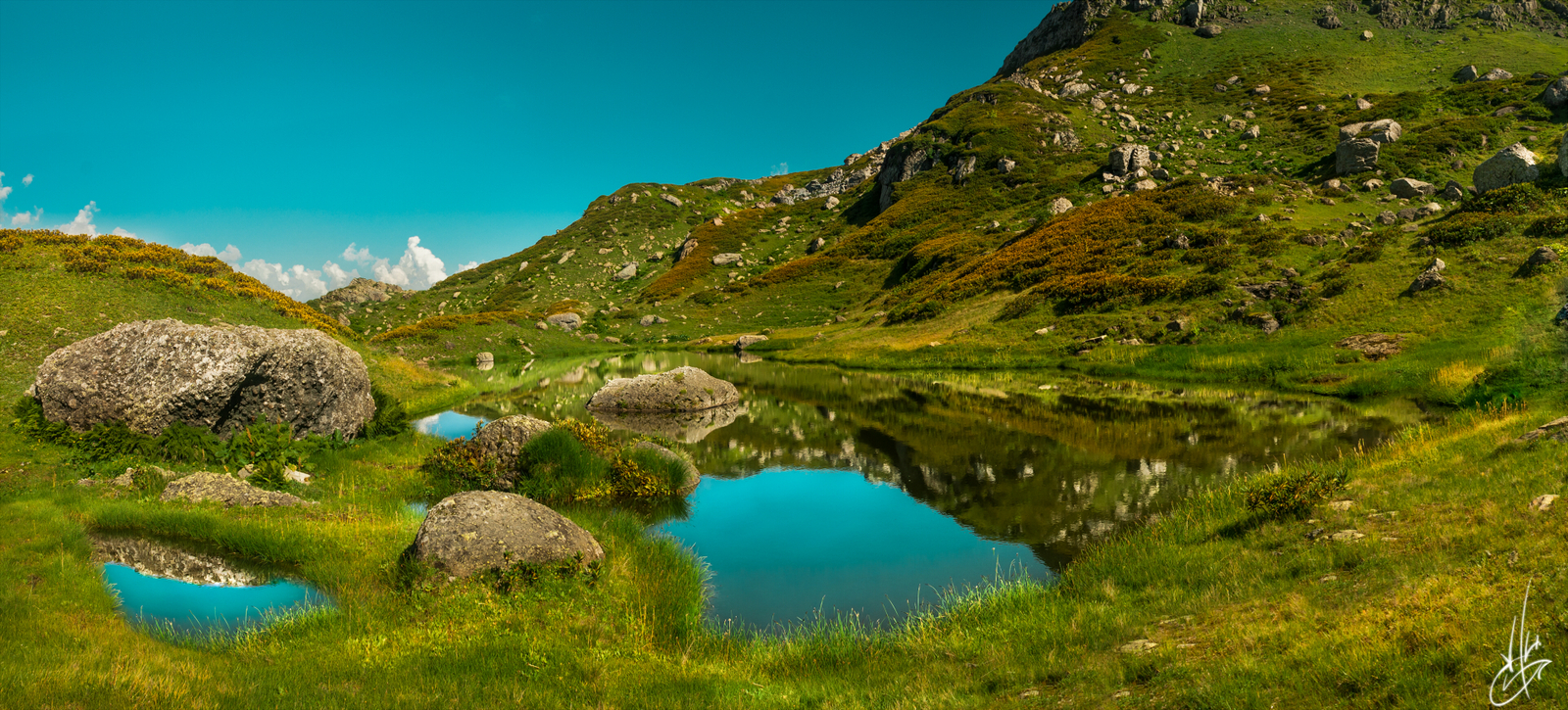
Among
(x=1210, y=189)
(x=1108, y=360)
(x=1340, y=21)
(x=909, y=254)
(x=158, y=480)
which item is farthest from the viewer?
(x=1340, y=21)

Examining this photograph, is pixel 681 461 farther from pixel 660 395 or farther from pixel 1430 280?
pixel 1430 280

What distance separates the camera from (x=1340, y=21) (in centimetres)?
13262

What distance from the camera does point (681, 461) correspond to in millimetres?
20625

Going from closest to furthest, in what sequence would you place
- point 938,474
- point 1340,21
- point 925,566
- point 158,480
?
point 925,566
point 158,480
point 938,474
point 1340,21

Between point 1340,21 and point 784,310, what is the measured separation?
139376 mm

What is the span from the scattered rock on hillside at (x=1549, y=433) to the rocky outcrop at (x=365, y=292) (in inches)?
5612

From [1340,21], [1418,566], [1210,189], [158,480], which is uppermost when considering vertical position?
[1340,21]

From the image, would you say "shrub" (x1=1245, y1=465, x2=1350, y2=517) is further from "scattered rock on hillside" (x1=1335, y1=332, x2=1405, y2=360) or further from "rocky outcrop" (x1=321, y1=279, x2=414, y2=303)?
"rocky outcrop" (x1=321, y1=279, x2=414, y2=303)

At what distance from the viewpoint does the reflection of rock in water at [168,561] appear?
11453mm

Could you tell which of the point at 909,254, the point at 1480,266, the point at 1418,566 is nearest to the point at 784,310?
the point at 909,254

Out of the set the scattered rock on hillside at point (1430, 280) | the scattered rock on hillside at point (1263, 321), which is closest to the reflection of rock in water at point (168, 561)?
the scattered rock on hillside at point (1263, 321)

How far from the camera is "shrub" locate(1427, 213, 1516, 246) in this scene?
1542 inches

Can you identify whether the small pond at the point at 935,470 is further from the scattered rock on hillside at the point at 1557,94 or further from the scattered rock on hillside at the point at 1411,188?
the scattered rock on hillside at the point at 1557,94

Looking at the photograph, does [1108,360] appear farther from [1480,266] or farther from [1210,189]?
[1210,189]
